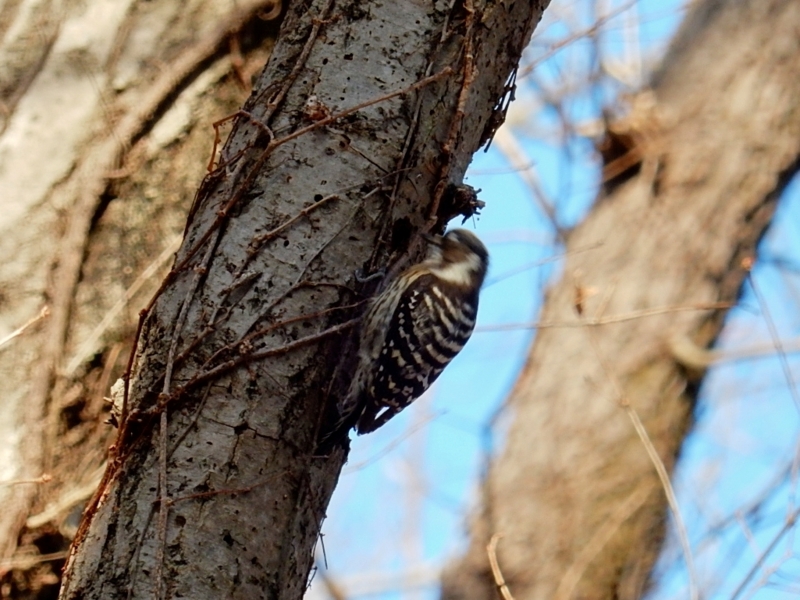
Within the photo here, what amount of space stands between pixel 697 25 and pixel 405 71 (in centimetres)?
421

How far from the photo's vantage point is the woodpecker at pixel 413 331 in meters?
4.01

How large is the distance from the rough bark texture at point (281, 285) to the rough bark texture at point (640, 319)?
7.93 feet

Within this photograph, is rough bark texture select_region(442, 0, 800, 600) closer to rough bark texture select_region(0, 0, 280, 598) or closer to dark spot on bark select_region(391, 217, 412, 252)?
dark spot on bark select_region(391, 217, 412, 252)

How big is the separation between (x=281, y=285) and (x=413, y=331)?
1.15 metres

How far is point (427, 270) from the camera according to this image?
454 centimetres

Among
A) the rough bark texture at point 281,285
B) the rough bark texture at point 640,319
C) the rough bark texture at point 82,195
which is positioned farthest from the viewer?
the rough bark texture at point 640,319

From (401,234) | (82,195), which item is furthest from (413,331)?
(82,195)

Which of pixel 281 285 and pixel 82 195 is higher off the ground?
pixel 82 195

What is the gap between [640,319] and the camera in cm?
648

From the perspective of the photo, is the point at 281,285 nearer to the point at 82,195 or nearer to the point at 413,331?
the point at 413,331

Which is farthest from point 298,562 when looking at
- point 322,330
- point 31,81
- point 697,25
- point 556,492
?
point 697,25

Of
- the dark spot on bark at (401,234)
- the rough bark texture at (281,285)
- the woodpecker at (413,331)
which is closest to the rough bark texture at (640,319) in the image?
the woodpecker at (413,331)

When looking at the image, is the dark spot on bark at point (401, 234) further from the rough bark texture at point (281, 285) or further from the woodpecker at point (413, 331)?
the woodpecker at point (413, 331)

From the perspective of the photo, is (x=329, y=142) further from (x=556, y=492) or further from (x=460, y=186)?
(x=556, y=492)
